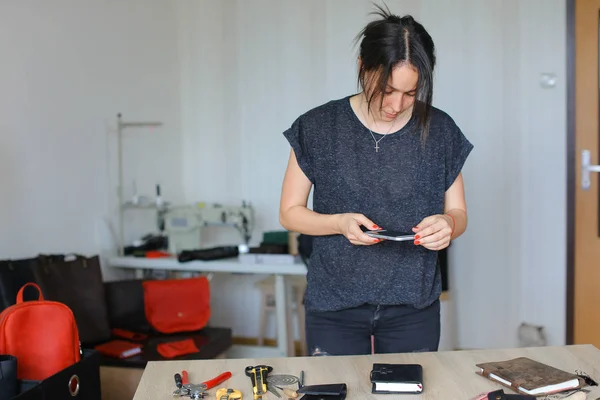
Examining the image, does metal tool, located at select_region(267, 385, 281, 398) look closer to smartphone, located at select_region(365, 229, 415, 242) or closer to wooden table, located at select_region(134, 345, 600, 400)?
wooden table, located at select_region(134, 345, 600, 400)

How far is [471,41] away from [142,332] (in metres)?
2.61

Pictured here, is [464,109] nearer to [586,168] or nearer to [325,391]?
[586,168]

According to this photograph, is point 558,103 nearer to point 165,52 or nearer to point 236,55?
point 236,55

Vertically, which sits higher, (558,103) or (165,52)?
(165,52)

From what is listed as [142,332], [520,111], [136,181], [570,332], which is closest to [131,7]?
[136,181]

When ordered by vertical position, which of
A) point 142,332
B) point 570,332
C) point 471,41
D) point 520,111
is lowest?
point 570,332

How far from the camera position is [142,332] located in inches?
118

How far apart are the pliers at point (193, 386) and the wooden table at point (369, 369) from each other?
2 cm

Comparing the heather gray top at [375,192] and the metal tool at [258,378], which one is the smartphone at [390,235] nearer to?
the heather gray top at [375,192]

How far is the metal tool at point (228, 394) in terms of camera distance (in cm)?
134

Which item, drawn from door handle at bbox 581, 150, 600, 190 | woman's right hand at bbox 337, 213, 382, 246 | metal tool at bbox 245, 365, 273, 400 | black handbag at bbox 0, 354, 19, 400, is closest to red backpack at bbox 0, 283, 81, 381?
black handbag at bbox 0, 354, 19, 400

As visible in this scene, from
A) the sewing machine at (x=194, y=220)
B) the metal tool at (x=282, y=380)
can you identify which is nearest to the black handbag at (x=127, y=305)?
the sewing machine at (x=194, y=220)

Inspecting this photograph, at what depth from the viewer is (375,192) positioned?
1635mm

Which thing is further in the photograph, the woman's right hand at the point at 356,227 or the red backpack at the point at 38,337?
the red backpack at the point at 38,337
